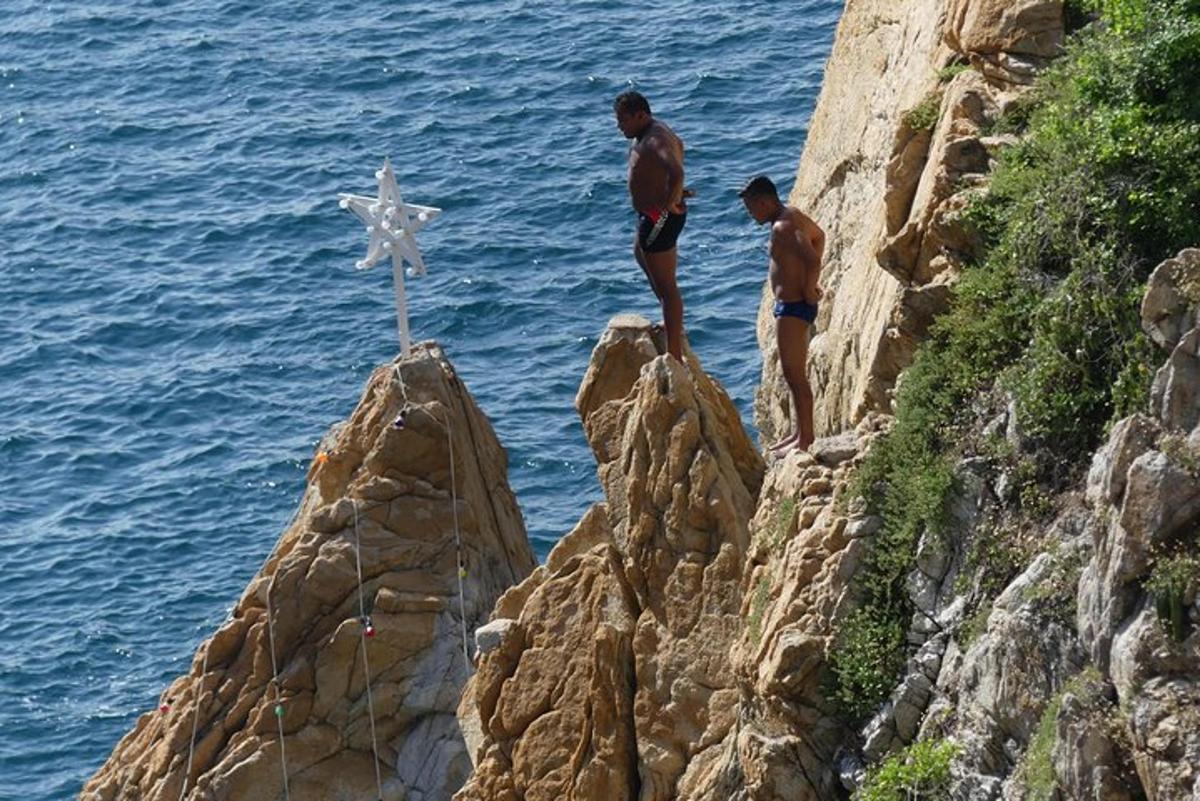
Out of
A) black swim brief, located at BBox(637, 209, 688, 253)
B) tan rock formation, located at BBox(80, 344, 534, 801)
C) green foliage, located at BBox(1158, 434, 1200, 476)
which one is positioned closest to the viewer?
green foliage, located at BBox(1158, 434, 1200, 476)

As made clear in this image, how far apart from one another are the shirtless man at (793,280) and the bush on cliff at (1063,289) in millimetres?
2684

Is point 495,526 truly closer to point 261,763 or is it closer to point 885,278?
point 261,763

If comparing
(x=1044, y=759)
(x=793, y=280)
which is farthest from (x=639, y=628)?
(x=1044, y=759)

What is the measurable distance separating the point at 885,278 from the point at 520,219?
2945cm

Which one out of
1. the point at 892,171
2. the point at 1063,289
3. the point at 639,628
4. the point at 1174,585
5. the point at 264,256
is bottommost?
the point at 264,256

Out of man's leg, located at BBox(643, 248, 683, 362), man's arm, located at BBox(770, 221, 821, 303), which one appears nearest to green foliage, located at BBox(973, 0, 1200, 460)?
man's arm, located at BBox(770, 221, 821, 303)

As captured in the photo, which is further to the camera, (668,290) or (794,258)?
(668,290)

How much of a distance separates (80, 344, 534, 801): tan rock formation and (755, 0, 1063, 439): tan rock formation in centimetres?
402

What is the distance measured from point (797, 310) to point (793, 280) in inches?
12.1

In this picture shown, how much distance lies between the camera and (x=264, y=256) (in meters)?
51.1

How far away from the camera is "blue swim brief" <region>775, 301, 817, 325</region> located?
71.5 feet

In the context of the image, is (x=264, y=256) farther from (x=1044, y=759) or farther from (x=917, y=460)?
(x=1044, y=759)

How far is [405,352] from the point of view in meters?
29.6

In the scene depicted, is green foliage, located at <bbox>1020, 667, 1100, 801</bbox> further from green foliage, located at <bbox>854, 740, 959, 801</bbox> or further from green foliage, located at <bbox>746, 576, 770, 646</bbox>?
green foliage, located at <bbox>746, 576, 770, 646</bbox>
